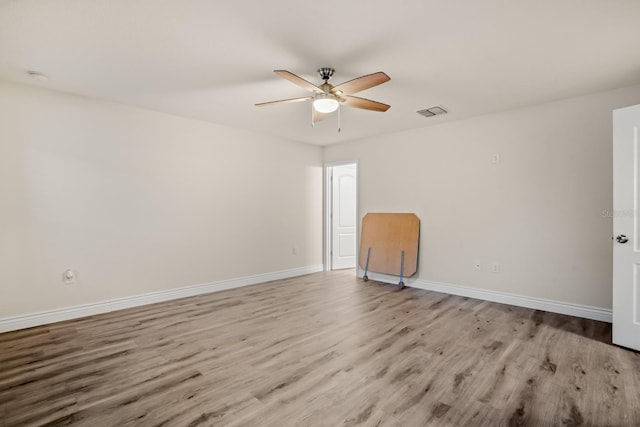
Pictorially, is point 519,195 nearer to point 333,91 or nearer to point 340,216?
point 333,91

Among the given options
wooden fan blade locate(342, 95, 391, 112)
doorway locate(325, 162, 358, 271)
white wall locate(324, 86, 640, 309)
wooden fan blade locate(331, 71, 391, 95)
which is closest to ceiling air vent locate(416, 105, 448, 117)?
white wall locate(324, 86, 640, 309)

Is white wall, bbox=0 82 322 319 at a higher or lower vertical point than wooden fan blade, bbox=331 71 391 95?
lower

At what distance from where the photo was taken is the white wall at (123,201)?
3.20m

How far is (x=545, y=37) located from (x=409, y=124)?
236 cm

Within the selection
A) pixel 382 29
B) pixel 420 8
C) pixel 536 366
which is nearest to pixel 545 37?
pixel 420 8

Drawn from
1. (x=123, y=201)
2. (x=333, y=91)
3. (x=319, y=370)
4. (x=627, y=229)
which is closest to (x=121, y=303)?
(x=123, y=201)

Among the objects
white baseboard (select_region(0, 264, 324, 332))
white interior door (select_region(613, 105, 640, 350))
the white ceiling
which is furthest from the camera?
white baseboard (select_region(0, 264, 324, 332))

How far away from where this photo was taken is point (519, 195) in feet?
12.8

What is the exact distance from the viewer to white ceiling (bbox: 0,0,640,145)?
6.54ft

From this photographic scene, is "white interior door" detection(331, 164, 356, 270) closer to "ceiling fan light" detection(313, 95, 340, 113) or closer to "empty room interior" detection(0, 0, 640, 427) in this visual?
"empty room interior" detection(0, 0, 640, 427)

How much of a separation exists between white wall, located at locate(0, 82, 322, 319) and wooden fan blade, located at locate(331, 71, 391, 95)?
2614 mm

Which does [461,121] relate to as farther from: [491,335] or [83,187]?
[83,187]

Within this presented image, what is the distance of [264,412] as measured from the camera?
1.84 metres

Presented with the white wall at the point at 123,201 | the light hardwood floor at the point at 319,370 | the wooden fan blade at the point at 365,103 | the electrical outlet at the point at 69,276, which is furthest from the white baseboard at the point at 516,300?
the electrical outlet at the point at 69,276
